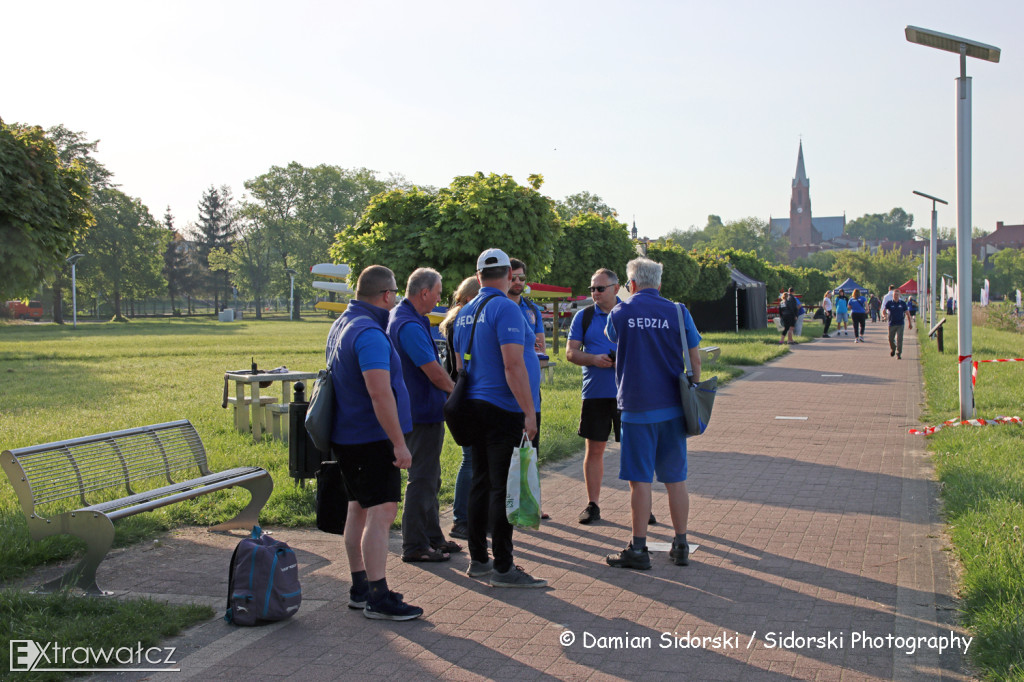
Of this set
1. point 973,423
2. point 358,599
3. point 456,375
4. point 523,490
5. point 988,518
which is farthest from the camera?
point 973,423

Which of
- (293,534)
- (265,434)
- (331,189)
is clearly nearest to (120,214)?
(331,189)

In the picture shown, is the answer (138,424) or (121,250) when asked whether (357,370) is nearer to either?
(138,424)

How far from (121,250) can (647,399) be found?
241 ft

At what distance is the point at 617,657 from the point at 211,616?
204 cm

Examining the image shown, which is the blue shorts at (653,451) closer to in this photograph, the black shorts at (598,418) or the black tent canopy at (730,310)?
the black shorts at (598,418)

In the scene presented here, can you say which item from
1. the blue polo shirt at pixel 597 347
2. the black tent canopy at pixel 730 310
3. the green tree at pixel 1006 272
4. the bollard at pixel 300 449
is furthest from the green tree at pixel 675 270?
the green tree at pixel 1006 272

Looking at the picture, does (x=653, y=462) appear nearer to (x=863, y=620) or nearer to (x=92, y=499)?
(x=863, y=620)

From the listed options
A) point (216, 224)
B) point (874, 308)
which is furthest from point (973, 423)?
point (216, 224)

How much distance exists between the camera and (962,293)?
11078 mm

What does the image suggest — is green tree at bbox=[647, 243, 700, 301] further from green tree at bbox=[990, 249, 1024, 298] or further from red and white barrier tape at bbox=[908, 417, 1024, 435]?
green tree at bbox=[990, 249, 1024, 298]

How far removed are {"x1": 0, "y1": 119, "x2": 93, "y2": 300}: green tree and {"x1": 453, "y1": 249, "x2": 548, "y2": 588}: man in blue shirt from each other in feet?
15.4

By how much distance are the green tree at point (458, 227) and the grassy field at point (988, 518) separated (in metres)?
6.53

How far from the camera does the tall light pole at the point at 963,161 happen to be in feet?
35.6

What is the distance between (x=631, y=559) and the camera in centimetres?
533
